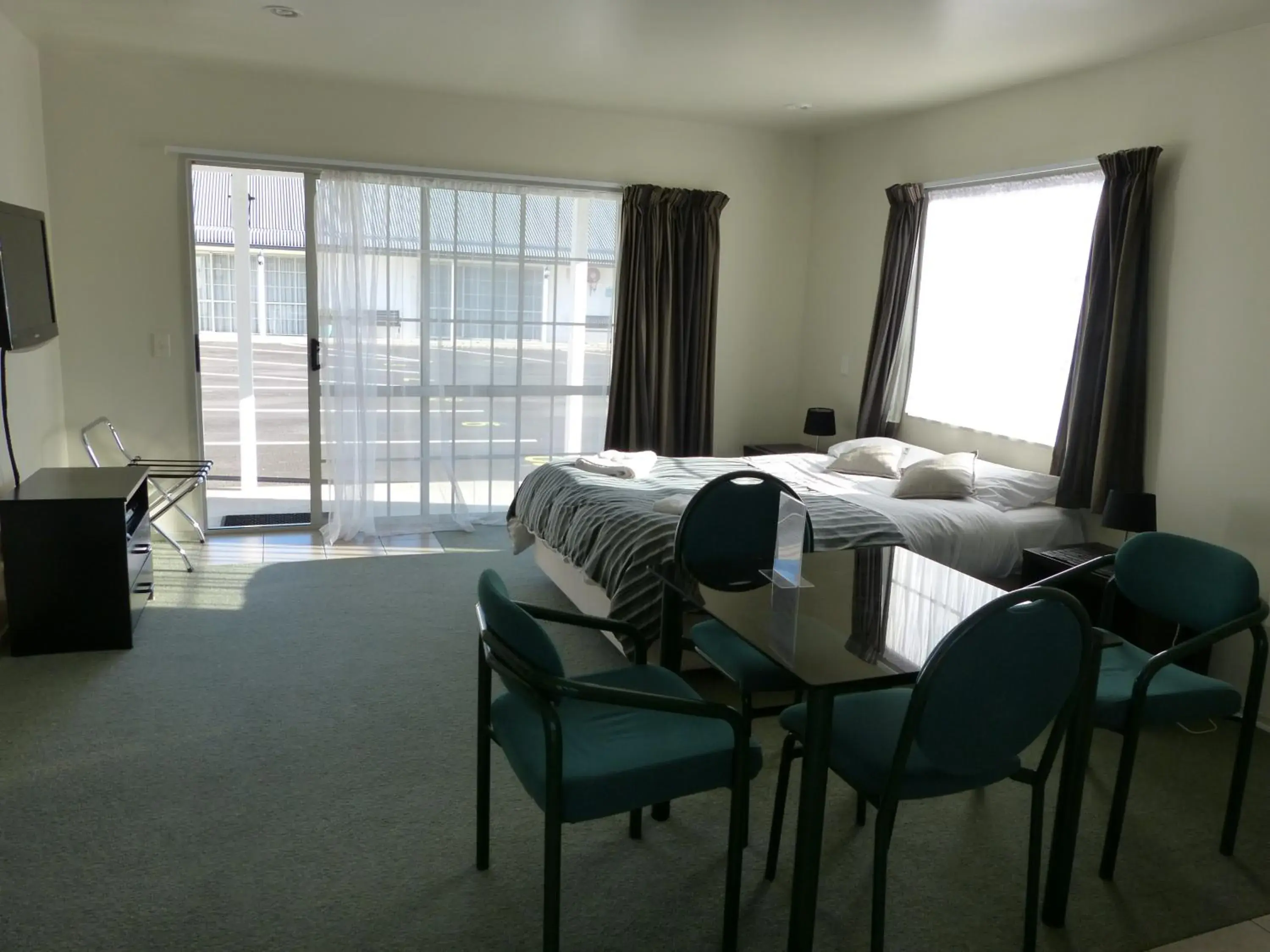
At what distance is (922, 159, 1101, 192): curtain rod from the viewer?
4.24m

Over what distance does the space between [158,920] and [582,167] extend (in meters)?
4.68

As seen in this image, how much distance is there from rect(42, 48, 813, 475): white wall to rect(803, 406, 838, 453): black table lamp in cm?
169

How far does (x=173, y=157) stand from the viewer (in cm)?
500

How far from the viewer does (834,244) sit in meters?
6.14

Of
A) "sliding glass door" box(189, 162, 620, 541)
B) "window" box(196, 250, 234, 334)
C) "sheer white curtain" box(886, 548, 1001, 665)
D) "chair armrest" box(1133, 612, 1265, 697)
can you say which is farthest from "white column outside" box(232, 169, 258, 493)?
"chair armrest" box(1133, 612, 1265, 697)

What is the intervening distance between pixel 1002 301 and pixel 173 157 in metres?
4.43

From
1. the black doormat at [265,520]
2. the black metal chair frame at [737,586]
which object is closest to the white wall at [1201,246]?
the black metal chair frame at [737,586]

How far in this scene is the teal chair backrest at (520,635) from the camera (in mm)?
1937

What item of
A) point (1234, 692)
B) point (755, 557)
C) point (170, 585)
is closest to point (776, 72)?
point (755, 557)

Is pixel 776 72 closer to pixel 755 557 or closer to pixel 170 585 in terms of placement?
pixel 755 557

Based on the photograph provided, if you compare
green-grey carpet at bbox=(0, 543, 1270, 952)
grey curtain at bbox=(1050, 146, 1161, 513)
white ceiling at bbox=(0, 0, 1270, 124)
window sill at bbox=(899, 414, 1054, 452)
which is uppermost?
white ceiling at bbox=(0, 0, 1270, 124)

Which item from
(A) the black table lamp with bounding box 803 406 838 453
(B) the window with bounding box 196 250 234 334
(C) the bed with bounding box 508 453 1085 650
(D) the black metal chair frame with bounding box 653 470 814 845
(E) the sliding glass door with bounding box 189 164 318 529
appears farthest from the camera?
(B) the window with bounding box 196 250 234 334

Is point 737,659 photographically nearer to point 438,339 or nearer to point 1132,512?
point 1132,512

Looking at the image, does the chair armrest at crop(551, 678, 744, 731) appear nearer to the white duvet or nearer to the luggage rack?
the white duvet
